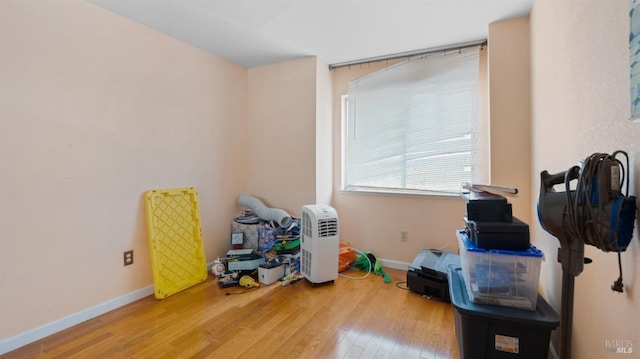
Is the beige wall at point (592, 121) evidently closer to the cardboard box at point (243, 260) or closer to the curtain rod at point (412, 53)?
the curtain rod at point (412, 53)

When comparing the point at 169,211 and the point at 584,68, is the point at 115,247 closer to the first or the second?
the point at 169,211

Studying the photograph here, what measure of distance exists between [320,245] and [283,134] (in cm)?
146

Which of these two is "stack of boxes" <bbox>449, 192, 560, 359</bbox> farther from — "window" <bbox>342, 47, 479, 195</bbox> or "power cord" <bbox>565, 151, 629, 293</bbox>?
"window" <bbox>342, 47, 479, 195</bbox>

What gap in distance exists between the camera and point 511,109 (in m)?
2.46

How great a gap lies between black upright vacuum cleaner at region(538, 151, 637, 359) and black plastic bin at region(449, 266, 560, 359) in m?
0.39

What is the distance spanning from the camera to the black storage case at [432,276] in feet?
8.03

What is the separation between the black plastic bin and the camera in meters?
1.31

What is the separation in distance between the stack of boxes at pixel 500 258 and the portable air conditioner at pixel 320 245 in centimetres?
141

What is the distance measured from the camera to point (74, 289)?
2123 mm

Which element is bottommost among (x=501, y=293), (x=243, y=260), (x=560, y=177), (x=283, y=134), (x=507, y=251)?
(x=243, y=260)

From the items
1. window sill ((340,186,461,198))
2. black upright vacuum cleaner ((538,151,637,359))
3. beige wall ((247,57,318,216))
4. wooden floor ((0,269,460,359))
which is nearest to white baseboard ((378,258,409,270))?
wooden floor ((0,269,460,359))

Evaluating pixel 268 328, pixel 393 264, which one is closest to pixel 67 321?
pixel 268 328

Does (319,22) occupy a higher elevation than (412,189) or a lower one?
higher

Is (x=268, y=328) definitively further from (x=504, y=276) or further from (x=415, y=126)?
(x=415, y=126)
